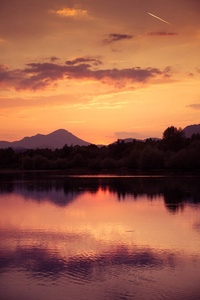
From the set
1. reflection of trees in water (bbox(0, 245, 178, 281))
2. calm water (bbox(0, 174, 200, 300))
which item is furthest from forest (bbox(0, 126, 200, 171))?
reflection of trees in water (bbox(0, 245, 178, 281))

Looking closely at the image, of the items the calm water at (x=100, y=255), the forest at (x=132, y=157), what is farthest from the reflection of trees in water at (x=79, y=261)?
the forest at (x=132, y=157)

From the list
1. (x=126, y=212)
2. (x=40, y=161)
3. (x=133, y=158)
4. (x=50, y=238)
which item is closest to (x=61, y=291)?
(x=50, y=238)

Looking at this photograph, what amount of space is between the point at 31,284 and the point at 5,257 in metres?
3.24

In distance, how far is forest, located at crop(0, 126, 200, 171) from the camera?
4219 inches

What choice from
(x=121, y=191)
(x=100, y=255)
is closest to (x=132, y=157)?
(x=121, y=191)

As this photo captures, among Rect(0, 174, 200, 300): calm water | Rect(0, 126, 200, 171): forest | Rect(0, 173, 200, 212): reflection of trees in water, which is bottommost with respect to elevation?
Rect(0, 174, 200, 300): calm water

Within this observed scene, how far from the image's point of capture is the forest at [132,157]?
107 m

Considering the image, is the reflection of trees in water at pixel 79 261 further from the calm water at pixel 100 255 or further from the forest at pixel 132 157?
the forest at pixel 132 157

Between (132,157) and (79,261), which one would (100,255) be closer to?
(79,261)

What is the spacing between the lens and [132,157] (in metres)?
130

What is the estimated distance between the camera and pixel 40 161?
524 ft

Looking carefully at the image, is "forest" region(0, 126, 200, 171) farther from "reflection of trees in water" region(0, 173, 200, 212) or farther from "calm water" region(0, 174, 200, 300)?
"calm water" region(0, 174, 200, 300)

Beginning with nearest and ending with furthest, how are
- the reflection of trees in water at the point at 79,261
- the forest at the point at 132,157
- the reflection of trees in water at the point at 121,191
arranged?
the reflection of trees in water at the point at 79,261 < the reflection of trees in water at the point at 121,191 < the forest at the point at 132,157

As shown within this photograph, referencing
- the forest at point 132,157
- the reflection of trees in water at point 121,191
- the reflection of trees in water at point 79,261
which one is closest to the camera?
the reflection of trees in water at point 79,261
